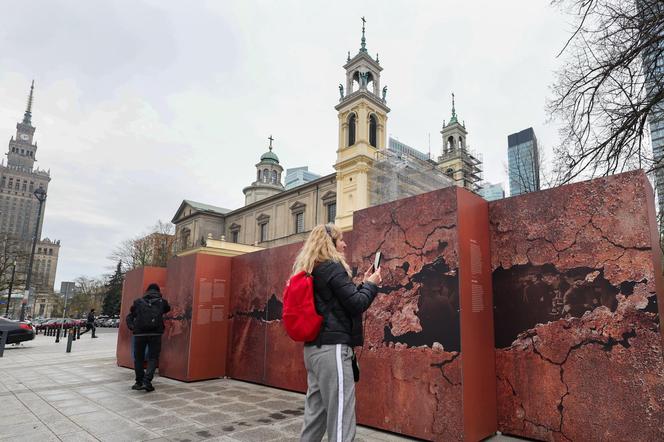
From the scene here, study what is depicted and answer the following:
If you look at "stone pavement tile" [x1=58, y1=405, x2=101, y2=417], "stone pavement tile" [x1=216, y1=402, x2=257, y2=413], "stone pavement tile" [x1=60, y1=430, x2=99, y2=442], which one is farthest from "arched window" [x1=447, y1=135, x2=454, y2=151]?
"stone pavement tile" [x1=60, y1=430, x2=99, y2=442]

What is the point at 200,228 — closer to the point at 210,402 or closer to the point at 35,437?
the point at 210,402

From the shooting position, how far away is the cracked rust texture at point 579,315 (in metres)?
3.84

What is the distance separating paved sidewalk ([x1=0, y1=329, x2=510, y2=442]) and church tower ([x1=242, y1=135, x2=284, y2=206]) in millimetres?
54969

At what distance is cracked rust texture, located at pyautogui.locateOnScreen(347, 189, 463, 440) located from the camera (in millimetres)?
4422

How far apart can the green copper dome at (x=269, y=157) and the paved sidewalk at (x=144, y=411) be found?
58082mm

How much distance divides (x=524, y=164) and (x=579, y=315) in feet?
59.4

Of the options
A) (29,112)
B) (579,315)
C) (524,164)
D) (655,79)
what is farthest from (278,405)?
(29,112)

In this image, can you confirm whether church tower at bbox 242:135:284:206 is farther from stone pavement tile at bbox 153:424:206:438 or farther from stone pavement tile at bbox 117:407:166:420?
stone pavement tile at bbox 153:424:206:438

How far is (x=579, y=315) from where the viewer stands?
426 cm

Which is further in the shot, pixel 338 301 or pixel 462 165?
pixel 462 165

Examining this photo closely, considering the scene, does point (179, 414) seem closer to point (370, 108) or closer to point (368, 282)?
point (368, 282)

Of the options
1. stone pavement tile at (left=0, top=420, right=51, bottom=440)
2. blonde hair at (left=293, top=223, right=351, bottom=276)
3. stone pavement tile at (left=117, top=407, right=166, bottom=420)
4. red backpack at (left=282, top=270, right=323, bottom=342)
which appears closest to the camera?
red backpack at (left=282, top=270, right=323, bottom=342)

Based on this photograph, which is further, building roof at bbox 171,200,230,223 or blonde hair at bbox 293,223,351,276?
building roof at bbox 171,200,230,223

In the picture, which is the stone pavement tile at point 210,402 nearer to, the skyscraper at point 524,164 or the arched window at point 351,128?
the skyscraper at point 524,164
